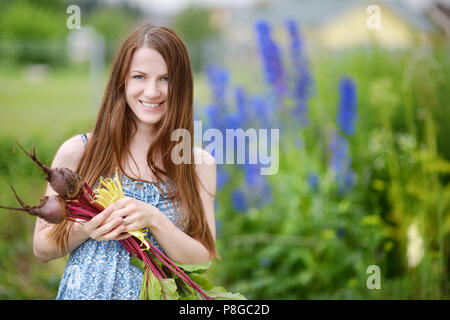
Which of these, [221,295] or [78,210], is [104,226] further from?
[221,295]

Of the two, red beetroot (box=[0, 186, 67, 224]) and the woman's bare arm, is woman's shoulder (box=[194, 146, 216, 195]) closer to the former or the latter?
the woman's bare arm

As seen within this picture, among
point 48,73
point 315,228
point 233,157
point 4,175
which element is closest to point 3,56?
point 48,73

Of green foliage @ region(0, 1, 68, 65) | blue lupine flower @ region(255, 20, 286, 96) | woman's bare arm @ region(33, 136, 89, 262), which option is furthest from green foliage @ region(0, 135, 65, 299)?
green foliage @ region(0, 1, 68, 65)

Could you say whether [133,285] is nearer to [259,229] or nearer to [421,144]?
[259,229]

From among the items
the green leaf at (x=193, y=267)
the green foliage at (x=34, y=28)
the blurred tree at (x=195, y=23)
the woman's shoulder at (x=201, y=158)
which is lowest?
the green leaf at (x=193, y=267)

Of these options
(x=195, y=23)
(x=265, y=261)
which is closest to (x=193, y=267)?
(x=265, y=261)

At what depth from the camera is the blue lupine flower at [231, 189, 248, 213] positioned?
3520 mm

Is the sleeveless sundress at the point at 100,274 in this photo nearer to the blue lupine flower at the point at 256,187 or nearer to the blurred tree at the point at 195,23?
the blue lupine flower at the point at 256,187

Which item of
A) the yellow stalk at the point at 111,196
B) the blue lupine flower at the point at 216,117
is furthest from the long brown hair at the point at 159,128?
the blue lupine flower at the point at 216,117

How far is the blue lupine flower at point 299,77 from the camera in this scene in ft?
11.8

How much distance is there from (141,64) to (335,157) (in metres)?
2.10

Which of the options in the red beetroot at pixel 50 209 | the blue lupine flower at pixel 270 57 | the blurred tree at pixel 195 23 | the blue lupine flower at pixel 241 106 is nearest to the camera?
the red beetroot at pixel 50 209

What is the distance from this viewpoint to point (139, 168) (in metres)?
1.70

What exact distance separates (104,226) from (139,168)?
35 cm
